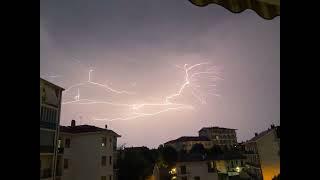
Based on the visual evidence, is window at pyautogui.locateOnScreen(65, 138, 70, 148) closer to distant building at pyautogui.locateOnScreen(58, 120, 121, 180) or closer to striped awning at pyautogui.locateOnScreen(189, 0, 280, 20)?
distant building at pyautogui.locateOnScreen(58, 120, 121, 180)

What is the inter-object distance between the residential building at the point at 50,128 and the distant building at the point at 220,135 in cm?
7588

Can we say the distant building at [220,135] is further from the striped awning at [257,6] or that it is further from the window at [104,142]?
the striped awning at [257,6]

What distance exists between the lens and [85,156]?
31.5m

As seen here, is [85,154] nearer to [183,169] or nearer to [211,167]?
[183,169]

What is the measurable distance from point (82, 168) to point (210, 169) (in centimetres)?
1821

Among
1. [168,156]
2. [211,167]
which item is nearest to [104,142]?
[211,167]

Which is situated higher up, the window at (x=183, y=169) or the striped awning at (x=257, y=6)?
the striped awning at (x=257, y=6)

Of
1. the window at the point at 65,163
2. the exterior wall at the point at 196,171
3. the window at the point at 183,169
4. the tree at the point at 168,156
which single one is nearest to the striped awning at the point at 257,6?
the window at the point at 65,163

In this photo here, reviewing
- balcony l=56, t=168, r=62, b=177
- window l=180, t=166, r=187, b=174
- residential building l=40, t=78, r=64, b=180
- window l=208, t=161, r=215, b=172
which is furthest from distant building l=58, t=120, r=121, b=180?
window l=208, t=161, r=215, b=172

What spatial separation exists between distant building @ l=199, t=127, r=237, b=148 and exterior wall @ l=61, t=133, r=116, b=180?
70.5m

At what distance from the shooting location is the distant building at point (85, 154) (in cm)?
3069

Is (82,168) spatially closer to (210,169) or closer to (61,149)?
(61,149)
